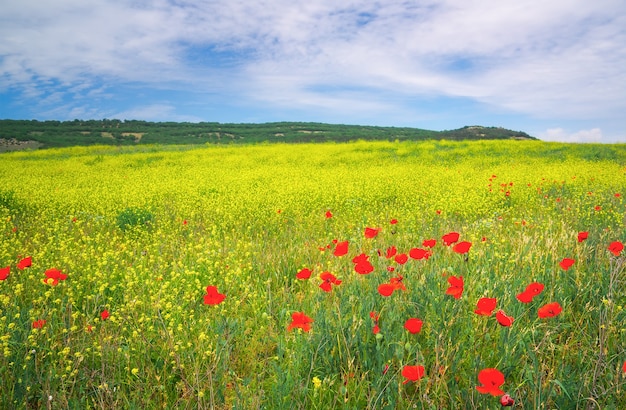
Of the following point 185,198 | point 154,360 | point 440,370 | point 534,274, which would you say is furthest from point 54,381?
point 185,198

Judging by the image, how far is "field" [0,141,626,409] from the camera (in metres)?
2.00

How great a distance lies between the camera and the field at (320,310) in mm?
1996

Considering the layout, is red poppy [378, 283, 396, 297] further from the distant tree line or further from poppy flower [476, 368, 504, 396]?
the distant tree line

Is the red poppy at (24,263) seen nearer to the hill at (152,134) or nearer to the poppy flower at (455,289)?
the poppy flower at (455,289)

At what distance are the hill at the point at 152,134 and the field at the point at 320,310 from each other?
25.5m

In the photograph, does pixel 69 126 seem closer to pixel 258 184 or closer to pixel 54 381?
pixel 258 184

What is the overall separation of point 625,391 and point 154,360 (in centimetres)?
259

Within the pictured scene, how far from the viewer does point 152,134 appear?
147 feet

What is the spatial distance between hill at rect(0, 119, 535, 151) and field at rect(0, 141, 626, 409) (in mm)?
25526

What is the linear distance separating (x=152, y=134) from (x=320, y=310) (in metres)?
46.7

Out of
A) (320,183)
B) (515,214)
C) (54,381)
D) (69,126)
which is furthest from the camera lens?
(69,126)

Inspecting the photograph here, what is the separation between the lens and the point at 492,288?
2928mm

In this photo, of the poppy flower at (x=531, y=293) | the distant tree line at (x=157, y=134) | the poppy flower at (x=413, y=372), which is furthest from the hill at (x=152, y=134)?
the poppy flower at (x=413, y=372)

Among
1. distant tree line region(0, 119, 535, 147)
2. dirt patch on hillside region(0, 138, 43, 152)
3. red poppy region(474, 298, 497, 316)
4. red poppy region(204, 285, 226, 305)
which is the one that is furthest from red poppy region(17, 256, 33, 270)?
dirt patch on hillside region(0, 138, 43, 152)
